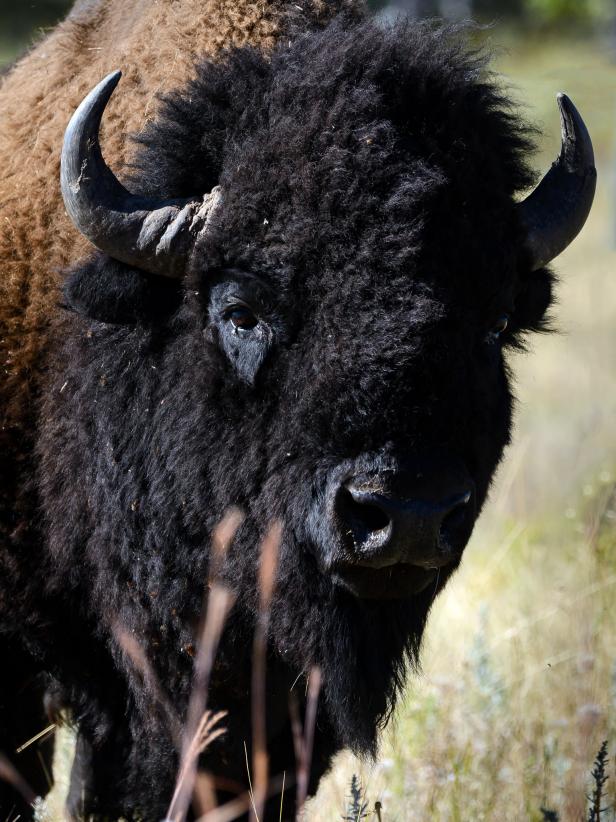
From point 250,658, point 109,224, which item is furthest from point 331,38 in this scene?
point 250,658

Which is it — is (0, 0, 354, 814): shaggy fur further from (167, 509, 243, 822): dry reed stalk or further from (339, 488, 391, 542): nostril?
(339, 488, 391, 542): nostril

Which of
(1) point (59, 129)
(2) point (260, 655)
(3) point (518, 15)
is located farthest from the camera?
(3) point (518, 15)

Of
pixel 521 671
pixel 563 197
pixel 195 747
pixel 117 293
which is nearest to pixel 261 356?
pixel 117 293

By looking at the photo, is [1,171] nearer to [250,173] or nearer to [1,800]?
[250,173]

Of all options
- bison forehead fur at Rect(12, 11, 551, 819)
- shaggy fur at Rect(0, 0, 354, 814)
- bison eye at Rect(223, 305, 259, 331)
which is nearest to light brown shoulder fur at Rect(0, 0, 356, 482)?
shaggy fur at Rect(0, 0, 354, 814)

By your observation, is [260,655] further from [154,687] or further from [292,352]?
[292,352]

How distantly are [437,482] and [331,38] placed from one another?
1558 mm

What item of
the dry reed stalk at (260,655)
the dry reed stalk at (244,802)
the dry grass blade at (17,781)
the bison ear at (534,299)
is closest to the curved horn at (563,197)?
the bison ear at (534,299)

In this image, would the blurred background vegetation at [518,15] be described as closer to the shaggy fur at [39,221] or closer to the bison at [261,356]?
the shaggy fur at [39,221]

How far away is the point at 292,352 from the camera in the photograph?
10.5 ft

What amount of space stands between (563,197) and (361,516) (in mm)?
1461

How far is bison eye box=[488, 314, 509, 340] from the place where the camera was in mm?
3504

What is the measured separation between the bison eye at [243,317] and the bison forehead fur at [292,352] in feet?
0.11

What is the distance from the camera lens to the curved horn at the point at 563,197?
144 inches
